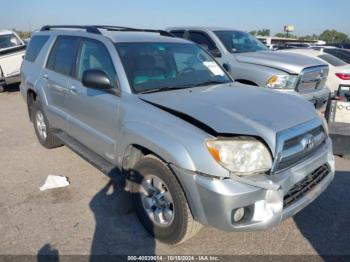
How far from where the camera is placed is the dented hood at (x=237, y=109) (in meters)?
2.66

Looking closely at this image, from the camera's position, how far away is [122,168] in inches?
136

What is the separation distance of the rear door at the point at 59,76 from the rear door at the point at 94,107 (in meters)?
0.17

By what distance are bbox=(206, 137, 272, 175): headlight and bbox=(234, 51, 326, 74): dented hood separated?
4068 millimetres

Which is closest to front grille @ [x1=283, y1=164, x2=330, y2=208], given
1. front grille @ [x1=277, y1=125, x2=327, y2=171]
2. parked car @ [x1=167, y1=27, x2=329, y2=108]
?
front grille @ [x1=277, y1=125, x2=327, y2=171]

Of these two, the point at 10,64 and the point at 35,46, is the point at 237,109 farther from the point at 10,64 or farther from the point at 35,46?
the point at 10,64

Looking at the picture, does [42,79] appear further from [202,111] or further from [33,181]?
[202,111]

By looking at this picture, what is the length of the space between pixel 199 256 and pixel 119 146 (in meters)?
1.29

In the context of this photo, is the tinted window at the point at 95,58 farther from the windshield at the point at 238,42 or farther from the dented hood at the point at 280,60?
the windshield at the point at 238,42

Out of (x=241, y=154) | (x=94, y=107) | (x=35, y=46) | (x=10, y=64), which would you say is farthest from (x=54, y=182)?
(x=10, y=64)

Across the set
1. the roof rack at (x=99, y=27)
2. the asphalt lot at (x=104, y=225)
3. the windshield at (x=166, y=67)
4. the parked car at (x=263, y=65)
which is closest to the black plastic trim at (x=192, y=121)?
the windshield at (x=166, y=67)

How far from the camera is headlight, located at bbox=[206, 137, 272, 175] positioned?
8.36 feet

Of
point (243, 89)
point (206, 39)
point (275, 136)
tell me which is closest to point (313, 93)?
point (206, 39)

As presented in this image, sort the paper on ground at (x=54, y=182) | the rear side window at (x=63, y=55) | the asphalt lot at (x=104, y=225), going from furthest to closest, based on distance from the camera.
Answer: the rear side window at (x=63, y=55) < the paper on ground at (x=54, y=182) < the asphalt lot at (x=104, y=225)

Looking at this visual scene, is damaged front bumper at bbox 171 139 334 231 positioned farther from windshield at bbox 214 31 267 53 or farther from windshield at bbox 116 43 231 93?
windshield at bbox 214 31 267 53
